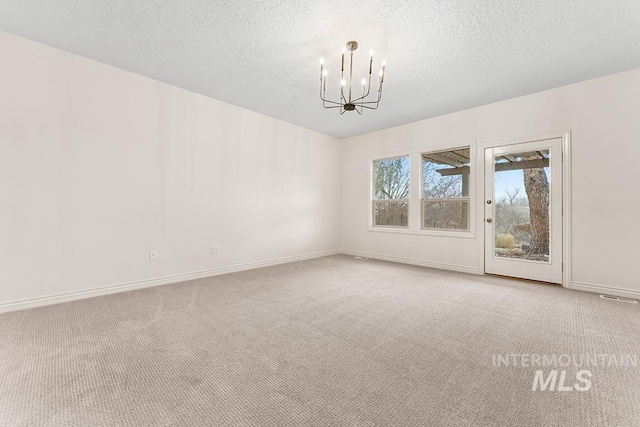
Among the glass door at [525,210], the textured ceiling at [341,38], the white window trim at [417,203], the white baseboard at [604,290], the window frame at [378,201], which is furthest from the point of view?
the window frame at [378,201]

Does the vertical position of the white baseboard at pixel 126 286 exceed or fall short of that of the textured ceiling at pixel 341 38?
it falls short

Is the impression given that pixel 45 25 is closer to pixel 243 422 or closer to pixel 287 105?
Answer: pixel 287 105

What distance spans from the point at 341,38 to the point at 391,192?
11.2 feet

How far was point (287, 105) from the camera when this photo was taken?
14.0ft

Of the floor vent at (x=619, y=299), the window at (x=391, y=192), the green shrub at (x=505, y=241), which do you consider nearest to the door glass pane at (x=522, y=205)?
the green shrub at (x=505, y=241)

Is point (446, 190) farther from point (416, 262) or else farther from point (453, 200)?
point (416, 262)

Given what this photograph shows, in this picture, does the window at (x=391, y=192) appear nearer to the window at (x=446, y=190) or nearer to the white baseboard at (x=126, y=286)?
the window at (x=446, y=190)

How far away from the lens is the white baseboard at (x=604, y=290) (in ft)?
10.2

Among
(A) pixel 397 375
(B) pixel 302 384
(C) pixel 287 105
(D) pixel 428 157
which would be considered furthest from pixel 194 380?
(D) pixel 428 157

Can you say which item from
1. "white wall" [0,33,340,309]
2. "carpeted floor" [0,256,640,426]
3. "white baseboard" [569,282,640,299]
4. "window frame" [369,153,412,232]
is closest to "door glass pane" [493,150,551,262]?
"white baseboard" [569,282,640,299]

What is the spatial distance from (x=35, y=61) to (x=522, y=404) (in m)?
4.80

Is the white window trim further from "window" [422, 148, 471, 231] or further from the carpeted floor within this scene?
the carpeted floor

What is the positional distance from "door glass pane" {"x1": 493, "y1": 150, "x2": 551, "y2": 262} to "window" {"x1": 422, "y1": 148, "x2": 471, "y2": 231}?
49cm

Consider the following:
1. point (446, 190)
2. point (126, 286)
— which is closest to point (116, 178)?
point (126, 286)
